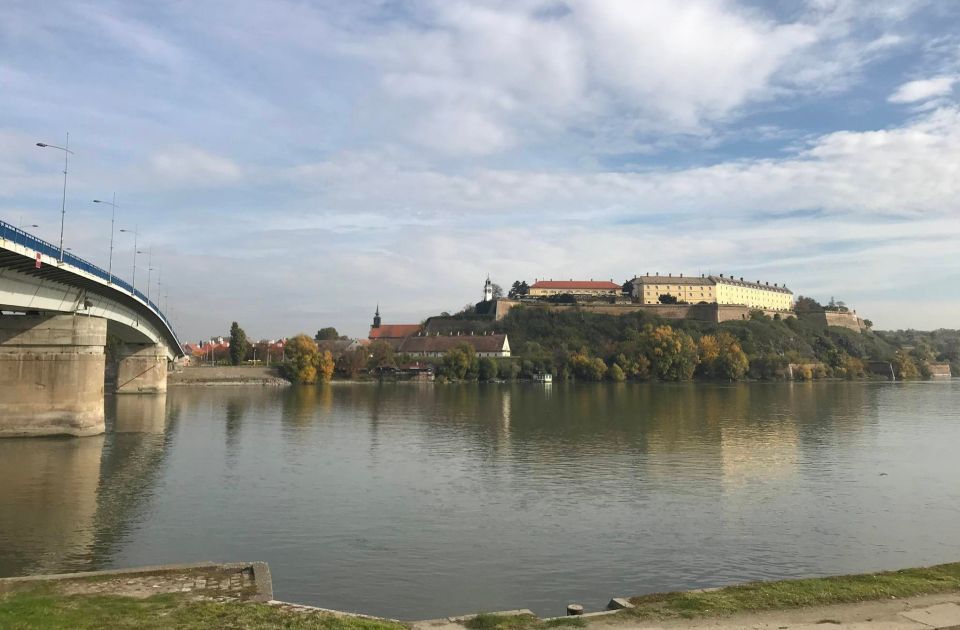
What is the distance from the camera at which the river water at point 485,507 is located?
1630 centimetres

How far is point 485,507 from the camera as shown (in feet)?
76.4

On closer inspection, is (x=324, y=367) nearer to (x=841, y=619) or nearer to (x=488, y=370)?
(x=488, y=370)

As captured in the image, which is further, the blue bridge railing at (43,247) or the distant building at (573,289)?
the distant building at (573,289)

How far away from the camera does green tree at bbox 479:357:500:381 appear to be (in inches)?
5217

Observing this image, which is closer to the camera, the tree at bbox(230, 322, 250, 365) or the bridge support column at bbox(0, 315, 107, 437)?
the bridge support column at bbox(0, 315, 107, 437)

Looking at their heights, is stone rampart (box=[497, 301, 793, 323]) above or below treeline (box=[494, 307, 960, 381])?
above

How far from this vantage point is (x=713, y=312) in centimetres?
17100

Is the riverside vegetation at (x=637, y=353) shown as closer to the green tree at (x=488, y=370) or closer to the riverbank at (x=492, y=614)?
the green tree at (x=488, y=370)

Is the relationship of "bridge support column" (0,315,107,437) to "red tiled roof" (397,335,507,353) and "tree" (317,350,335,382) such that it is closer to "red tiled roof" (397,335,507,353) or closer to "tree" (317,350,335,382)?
"tree" (317,350,335,382)

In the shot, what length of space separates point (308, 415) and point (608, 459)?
1316 inches

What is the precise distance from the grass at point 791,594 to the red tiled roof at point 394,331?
17690 cm

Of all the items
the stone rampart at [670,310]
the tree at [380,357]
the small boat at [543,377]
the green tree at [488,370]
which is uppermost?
the stone rampart at [670,310]

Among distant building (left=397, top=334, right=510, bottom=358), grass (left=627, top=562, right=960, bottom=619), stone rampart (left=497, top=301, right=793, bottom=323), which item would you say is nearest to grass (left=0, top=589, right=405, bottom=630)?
grass (left=627, top=562, right=960, bottom=619)

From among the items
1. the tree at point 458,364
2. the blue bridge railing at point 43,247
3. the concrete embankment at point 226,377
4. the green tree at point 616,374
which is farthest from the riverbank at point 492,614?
the green tree at point 616,374
